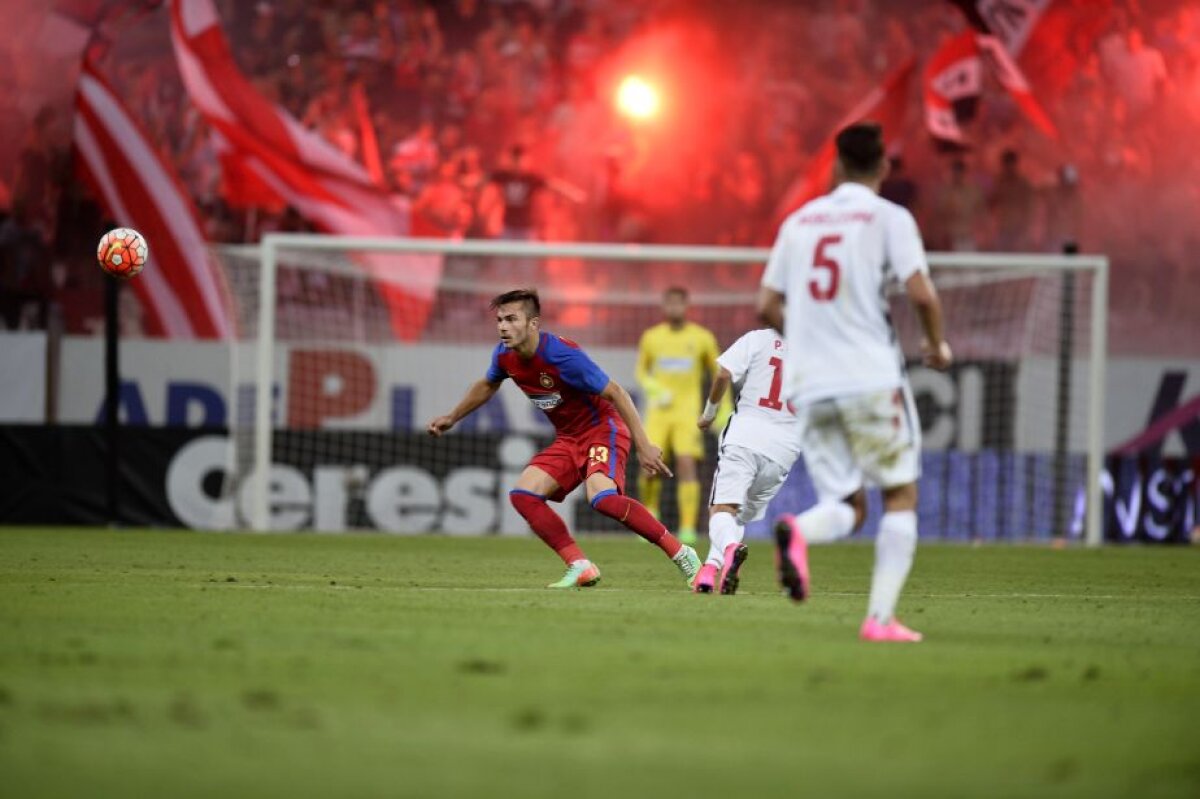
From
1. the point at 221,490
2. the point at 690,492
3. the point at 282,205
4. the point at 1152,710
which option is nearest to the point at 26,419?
the point at 221,490

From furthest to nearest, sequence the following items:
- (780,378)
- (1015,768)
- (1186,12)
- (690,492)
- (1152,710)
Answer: (1186,12), (690,492), (780,378), (1152,710), (1015,768)

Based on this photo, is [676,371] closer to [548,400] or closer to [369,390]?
[369,390]

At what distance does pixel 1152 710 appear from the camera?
536 centimetres

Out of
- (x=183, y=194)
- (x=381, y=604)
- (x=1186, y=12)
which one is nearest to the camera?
(x=381, y=604)

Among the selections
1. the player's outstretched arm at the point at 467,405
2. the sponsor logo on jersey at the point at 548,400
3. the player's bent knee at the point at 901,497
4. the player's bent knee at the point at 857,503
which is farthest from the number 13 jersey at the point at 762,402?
the player's bent knee at the point at 901,497

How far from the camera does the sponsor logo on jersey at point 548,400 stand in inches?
417

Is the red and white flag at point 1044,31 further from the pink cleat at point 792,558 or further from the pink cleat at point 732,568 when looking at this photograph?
the pink cleat at point 792,558

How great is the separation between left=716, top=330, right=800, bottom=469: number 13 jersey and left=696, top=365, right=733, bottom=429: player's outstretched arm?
0.04m

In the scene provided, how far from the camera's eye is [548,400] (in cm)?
1062

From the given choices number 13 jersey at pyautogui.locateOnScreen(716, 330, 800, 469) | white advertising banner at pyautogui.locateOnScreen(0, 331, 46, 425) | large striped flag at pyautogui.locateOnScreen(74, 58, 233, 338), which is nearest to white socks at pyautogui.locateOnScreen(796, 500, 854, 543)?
number 13 jersey at pyautogui.locateOnScreen(716, 330, 800, 469)

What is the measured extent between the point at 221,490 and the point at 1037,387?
29.7 ft

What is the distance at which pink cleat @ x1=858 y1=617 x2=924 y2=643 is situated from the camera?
23.4ft

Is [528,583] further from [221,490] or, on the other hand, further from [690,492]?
[221,490]

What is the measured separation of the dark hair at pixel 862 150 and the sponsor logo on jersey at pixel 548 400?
3586mm
